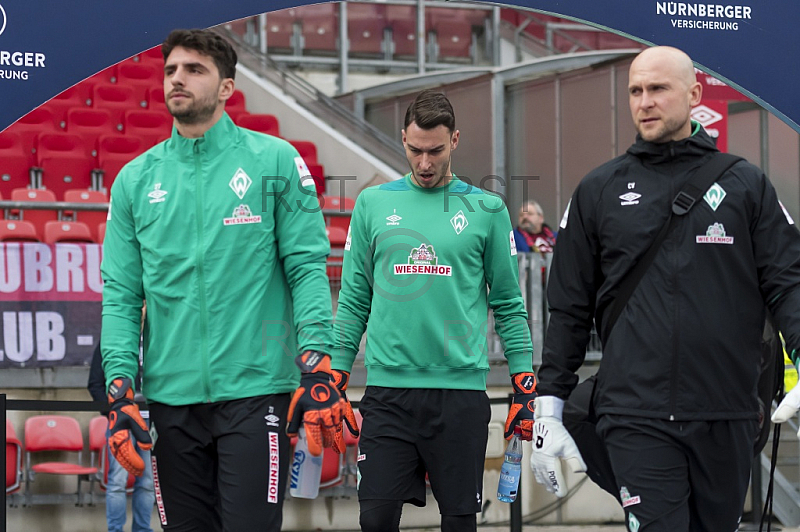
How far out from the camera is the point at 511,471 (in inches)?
208

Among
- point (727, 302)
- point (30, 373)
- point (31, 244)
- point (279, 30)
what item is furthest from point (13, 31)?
point (279, 30)

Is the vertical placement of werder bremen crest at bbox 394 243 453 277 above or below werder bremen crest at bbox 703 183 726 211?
below

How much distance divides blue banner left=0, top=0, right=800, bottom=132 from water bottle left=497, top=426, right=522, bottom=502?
2.70 meters

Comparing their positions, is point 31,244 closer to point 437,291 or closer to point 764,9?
point 437,291

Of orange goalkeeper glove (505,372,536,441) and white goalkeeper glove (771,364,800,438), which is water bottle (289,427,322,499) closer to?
orange goalkeeper glove (505,372,536,441)

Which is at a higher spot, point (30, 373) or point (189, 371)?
point (189, 371)

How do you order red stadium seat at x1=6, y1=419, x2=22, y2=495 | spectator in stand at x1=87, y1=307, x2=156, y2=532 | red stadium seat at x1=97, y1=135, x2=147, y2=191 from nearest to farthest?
1. spectator in stand at x1=87, y1=307, x2=156, y2=532
2. red stadium seat at x1=6, y1=419, x2=22, y2=495
3. red stadium seat at x1=97, y1=135, x2=147, y2=191

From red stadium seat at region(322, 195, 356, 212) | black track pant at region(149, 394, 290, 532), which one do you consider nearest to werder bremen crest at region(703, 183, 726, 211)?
black track pant at region(149, 394, 290, 532)

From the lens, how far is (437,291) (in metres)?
4.98

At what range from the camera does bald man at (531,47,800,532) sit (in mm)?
3758

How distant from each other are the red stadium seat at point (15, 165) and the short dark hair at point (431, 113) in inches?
327

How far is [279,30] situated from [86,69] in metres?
12.1

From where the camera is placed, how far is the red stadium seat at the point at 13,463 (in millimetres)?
8344

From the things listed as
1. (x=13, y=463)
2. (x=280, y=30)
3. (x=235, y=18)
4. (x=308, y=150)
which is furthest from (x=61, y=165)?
(x=235, y=18)
